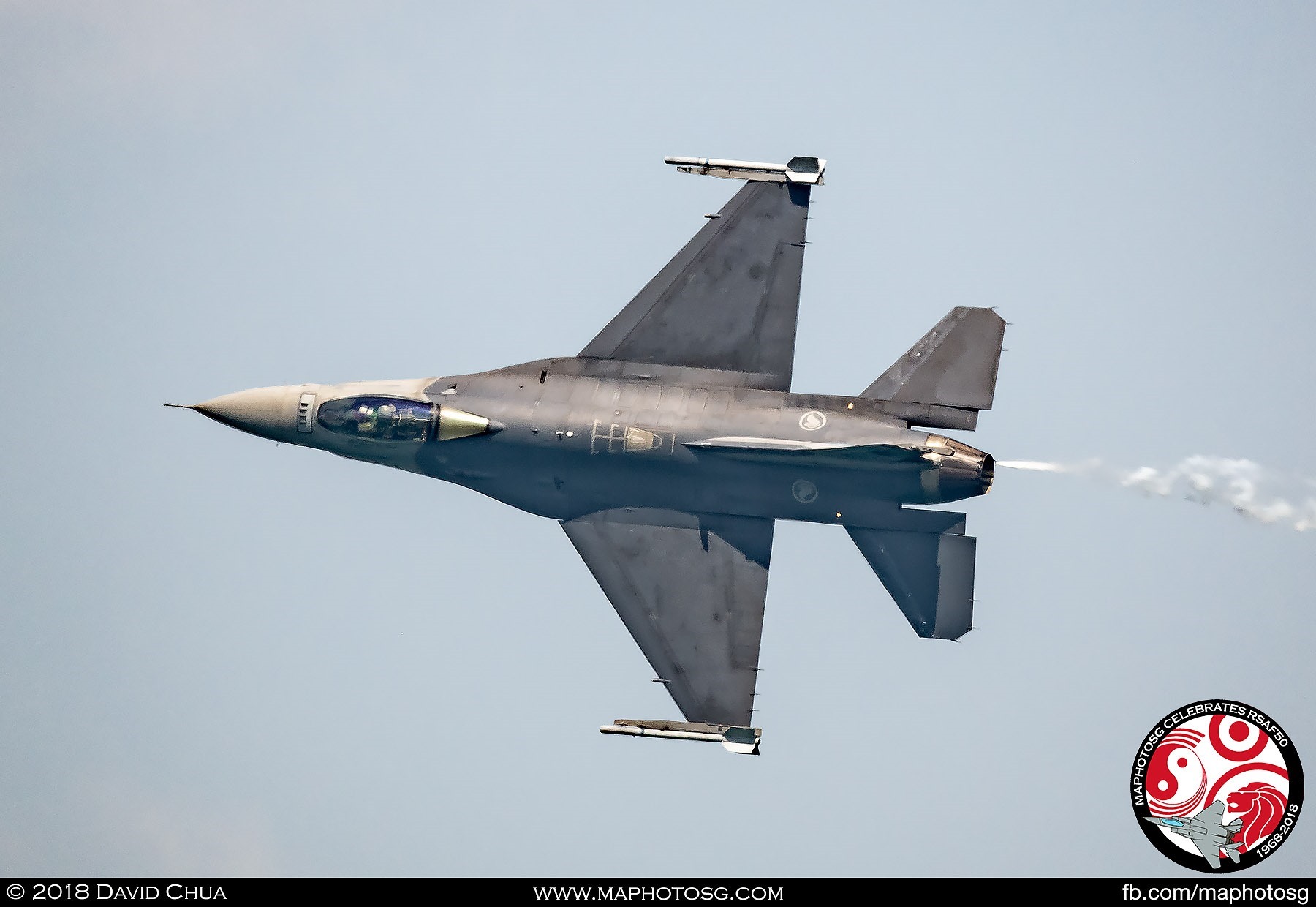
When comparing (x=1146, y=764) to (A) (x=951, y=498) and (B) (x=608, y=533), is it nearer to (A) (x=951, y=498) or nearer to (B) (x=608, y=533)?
(A) (x=951, y=498)

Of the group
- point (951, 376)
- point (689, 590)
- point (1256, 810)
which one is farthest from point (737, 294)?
point (1256, 810)

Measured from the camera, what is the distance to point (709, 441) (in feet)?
105

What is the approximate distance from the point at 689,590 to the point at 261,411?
28.6ft

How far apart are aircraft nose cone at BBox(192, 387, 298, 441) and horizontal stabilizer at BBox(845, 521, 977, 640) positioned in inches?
420

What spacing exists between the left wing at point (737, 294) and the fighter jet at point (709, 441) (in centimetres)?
3

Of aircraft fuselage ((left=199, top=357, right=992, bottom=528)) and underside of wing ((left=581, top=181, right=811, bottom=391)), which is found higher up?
underside of wing ((left=581, top=181, right=811, bottom=391))

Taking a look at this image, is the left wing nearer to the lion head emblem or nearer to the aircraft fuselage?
the aircraft fuselage

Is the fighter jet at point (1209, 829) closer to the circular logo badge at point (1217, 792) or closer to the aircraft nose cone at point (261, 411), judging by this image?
the circular logo badge at point (1217, 792)

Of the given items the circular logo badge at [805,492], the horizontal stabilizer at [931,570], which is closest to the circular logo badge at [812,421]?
the circular logo badge at [805,492]

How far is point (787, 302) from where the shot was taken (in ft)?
109

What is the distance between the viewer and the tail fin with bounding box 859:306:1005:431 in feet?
105

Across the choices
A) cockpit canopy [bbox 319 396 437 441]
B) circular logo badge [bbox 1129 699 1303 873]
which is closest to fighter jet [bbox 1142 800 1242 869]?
circular logo badge [bbox 1129 699 1303 873]

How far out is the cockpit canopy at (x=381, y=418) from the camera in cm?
3281

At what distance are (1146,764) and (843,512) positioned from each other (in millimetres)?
6784
